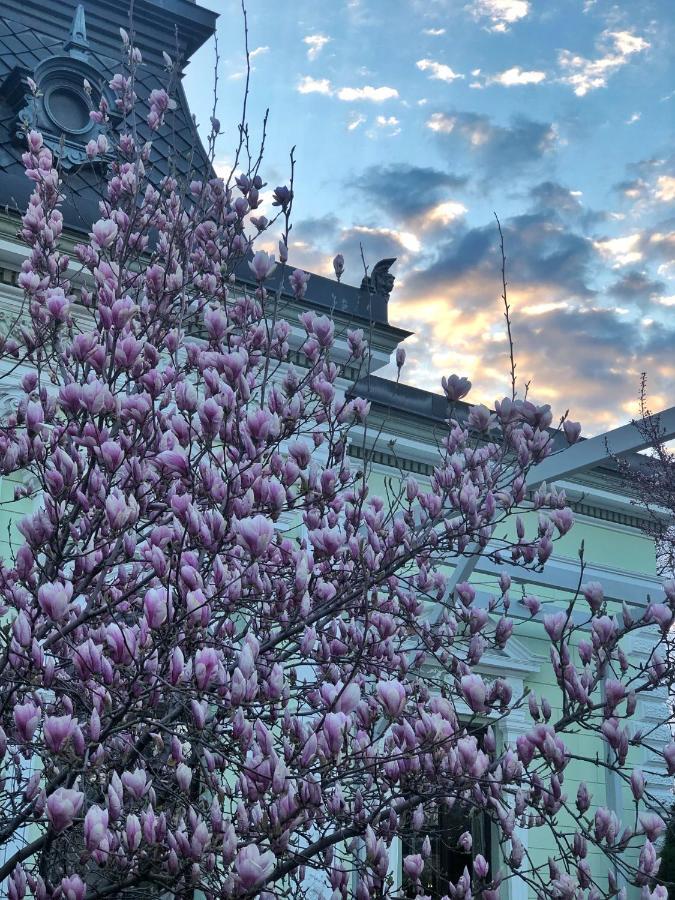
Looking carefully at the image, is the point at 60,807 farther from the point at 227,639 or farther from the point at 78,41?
the point at 78,41

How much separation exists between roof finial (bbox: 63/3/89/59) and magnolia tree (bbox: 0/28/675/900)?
15.9 feet

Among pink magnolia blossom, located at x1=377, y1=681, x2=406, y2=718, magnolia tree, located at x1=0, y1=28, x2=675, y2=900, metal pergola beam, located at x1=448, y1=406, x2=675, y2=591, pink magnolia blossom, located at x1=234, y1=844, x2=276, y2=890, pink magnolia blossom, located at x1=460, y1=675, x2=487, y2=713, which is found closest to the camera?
pink magnolia blossom, located at x1=234, y1=844, x2=276, y2=890

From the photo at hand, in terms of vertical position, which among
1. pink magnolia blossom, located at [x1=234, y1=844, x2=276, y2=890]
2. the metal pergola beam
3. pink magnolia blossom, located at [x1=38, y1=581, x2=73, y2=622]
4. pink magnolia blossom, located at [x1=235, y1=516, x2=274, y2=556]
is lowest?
pink magnolia blossom, located at [x1=234, y1=844, x2=276, y2=890]

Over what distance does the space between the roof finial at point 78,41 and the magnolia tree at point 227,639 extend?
4841 mm

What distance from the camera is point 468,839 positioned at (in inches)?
169

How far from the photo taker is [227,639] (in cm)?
414

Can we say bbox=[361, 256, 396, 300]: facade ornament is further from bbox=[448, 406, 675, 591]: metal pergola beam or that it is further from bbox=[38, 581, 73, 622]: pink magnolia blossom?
bbox=[38, 581, 73, 622]: pink magnolia blossom

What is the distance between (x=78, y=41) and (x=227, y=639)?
7.33m

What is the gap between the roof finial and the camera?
9.38 metres

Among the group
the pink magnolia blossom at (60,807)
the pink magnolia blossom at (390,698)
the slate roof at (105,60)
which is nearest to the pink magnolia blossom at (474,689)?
the pink magnolia blossom at (390,698)

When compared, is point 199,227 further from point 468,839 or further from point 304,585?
point 468,839

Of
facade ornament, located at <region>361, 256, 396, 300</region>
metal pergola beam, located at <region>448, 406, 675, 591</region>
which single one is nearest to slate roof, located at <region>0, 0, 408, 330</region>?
facade ornament, located at <region>361, 256, 396, 300</region>

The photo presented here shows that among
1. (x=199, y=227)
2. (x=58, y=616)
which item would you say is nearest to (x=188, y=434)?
(x=58, y=616)

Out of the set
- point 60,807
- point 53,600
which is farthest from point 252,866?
point 53,600
